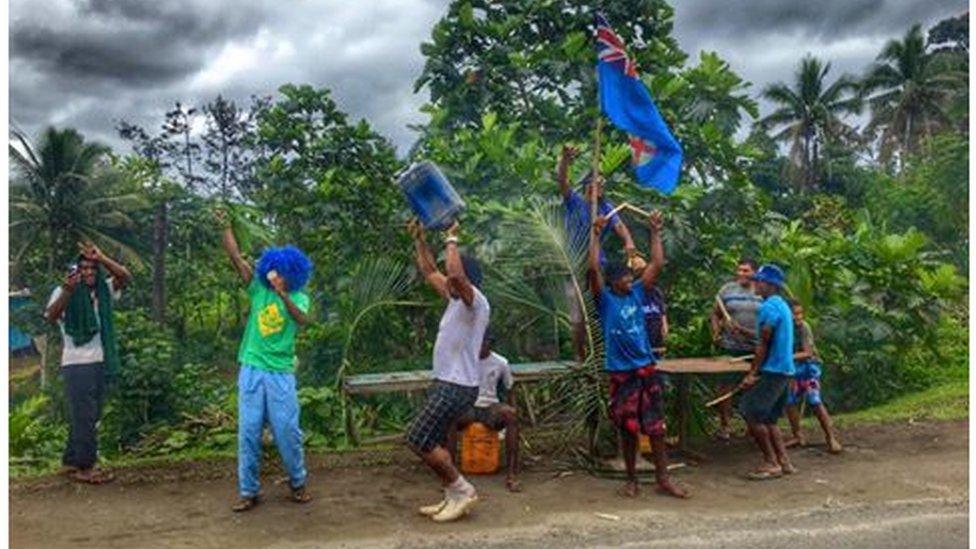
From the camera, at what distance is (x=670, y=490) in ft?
19.5

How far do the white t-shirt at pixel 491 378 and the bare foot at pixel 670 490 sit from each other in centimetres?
102

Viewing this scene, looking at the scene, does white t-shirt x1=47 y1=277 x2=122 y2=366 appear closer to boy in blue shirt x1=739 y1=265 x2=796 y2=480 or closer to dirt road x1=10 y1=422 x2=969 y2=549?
dirt road x1=10 y1=422 x2=969 y2=549

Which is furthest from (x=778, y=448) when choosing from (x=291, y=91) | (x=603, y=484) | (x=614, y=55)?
(x=291, y=91)

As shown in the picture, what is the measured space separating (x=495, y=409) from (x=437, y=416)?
3.19 feet

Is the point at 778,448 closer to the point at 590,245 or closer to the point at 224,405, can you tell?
the point at 590,245

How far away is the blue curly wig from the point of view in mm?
5516

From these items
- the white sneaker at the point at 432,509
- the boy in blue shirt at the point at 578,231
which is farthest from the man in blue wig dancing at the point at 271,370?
the boy in blue shirt at the point at 578,231

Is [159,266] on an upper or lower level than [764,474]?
upper

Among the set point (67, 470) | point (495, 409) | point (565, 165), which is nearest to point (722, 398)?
point (495, 409)

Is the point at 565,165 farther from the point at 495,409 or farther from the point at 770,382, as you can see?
the point at 770,382

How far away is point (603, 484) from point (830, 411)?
375 cm

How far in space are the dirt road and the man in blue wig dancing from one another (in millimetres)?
236

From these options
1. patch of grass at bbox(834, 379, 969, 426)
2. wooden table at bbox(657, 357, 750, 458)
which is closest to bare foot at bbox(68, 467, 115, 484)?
wooden table at bbox(657, 357, 750, 458)

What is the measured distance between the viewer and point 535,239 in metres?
6.98
